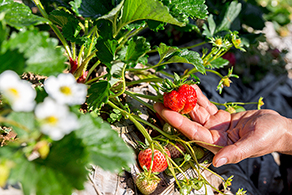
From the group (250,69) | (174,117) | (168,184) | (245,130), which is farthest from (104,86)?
(250,69)

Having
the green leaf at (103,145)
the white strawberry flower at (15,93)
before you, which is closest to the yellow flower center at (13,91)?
the white strawberry flower at (15,93)

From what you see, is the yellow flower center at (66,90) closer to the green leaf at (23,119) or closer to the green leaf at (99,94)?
the green leaf at (23,119)

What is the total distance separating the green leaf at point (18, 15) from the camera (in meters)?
0.54

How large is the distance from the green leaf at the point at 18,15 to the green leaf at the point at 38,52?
0.35ft

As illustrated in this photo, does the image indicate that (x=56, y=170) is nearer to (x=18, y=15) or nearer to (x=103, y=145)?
(x=103, y=145)

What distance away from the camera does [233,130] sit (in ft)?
3.01

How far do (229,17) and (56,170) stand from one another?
1157mm

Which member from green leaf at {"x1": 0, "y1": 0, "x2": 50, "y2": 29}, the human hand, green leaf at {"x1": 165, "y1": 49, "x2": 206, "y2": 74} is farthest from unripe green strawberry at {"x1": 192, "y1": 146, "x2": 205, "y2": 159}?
green leaf at {"x1": 0, "y1": 0, "x2": 50, "y2": 29}

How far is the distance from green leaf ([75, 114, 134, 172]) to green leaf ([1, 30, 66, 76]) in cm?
12

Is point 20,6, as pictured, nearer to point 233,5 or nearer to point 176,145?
point 176,145

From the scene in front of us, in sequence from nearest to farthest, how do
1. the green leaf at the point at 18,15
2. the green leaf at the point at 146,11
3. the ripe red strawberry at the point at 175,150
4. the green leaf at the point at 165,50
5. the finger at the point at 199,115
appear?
the green leaf at the point at 18,15 → the green leaf at the point at 146,11 → the green leaf at the point at 165,50 → the ripe red strawberry at the point at 175,150 → the finger at the point at 199,115

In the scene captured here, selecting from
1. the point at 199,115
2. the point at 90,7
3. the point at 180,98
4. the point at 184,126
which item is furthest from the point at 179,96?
the point at 90,7

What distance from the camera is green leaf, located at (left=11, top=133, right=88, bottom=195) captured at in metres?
0.36

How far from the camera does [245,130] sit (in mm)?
872
